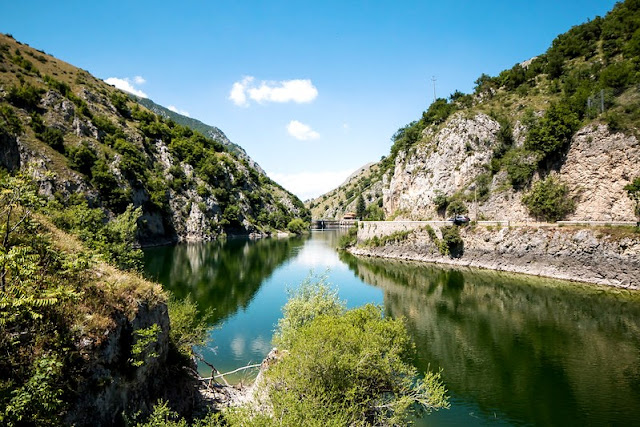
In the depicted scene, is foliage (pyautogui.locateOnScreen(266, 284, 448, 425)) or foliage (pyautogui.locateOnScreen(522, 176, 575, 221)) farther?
foliage (pyautogui.locateOnScreen(522, 176, 575, 221))

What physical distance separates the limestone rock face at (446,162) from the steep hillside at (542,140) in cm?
24

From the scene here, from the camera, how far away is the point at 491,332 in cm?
3069

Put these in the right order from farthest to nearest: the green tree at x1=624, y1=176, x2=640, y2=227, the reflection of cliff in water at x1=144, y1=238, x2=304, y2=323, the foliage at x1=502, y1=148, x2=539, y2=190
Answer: the foliage at x1=502, y1=148, x2=539, y2=190, the green tree at x1=624, y1=176, x2=640, y2=227, the reflection of cliff in water at x1=144, y1=238, x2=304, y2=323

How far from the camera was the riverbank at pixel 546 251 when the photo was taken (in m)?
41.7

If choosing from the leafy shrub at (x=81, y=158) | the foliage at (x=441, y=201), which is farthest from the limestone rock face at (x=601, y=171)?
the leafy shrub at (x=81, y=158)

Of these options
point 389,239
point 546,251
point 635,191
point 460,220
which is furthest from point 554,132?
point 389,239

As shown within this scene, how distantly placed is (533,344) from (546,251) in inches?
1132

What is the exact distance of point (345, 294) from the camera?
1855 inches

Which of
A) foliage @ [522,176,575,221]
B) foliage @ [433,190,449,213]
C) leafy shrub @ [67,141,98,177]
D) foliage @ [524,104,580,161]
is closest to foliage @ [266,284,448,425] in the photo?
foliage @ [522,176,575,221]

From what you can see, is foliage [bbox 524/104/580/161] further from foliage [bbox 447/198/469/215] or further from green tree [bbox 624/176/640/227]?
foliage [bbox 447/198/469/215]

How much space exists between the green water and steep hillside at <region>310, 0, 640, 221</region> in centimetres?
1841

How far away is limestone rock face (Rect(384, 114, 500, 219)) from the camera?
77.1 metres

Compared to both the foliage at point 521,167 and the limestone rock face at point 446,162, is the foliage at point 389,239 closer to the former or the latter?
the limestone rock face at point 446,162

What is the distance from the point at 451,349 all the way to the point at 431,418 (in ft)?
33.2
